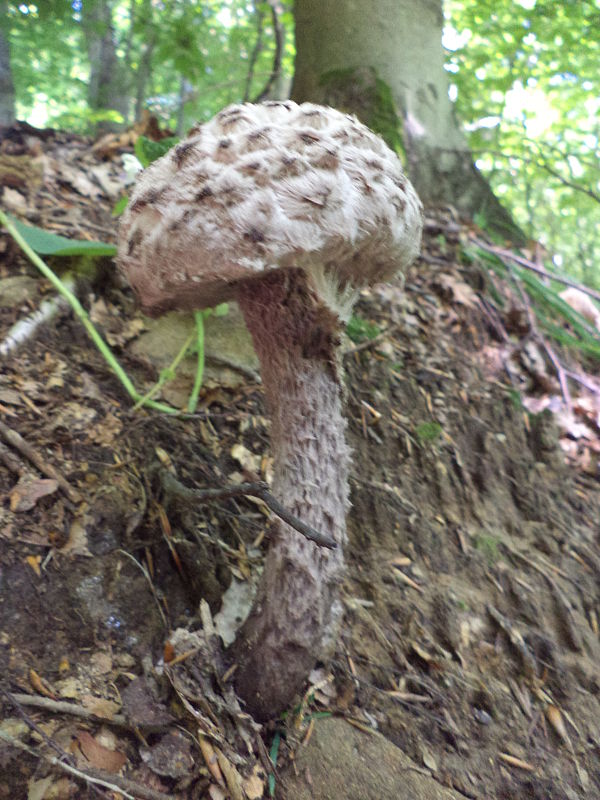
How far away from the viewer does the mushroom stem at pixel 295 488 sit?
1.57 meters

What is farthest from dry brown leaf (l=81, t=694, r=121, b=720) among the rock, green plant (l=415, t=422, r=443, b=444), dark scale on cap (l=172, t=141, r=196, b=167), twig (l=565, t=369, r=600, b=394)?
twig (l=565, t=369, r=600, b=394)

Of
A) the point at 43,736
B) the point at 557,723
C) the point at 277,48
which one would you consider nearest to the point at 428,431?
the point at 557,723

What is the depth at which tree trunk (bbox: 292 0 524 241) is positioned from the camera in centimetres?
365

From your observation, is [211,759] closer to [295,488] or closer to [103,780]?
[103,780]

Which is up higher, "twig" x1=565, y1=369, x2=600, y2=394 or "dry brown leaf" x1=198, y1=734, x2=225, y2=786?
"twig" x1=565, y1=369, x2=600, y2=394

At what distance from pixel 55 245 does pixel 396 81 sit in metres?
2.74

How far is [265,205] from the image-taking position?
1.31 meters

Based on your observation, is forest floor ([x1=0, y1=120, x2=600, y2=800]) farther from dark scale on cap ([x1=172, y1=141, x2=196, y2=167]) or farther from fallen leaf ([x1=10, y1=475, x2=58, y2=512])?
dark scale on cap ([x1=172, y1=141, x2=196, y2=167])

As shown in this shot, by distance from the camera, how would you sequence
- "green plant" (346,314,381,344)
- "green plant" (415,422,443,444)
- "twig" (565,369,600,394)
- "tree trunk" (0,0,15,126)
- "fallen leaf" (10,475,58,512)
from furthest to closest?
"tree trunk" (0,0,15,126) < "twig" (565,369,600,394) < "green plant" (346,314,381,344) < "green plant" (415,422,443,444) < "fallen leaf" (10,475,58,512)

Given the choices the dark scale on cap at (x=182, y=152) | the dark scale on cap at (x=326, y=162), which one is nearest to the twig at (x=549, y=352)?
the dark scale on cap at (x=326, y=162)

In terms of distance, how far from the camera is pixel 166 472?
2.01m

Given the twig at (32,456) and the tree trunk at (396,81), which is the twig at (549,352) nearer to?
the tree trunk at (396,81)

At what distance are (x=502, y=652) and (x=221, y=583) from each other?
114 cm

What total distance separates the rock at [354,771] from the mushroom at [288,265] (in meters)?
0.17
